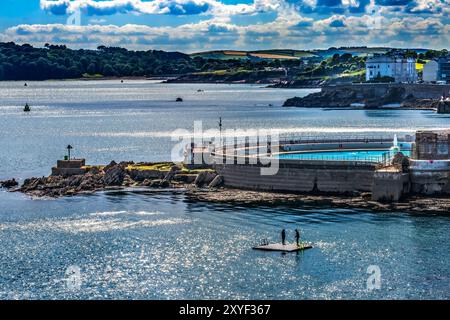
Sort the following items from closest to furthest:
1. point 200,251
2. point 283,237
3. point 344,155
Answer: point 200,251 → point 283,237 → point 344,155

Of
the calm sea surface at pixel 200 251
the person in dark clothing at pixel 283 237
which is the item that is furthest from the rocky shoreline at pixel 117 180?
the person in dark clothing at pixel 283 237

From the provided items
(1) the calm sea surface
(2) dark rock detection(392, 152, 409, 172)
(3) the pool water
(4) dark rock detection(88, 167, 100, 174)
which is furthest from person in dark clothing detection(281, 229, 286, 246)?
(4) dark rock detection(88, 167, 100, 174)

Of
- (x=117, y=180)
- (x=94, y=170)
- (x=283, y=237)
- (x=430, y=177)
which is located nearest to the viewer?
(x=283, y=237)

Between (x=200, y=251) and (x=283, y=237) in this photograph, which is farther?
(x=283, y=237)

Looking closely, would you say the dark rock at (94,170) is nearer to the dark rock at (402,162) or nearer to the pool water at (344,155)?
the pool water at (344,155)

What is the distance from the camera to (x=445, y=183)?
7875cm

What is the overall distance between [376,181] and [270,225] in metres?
12.1

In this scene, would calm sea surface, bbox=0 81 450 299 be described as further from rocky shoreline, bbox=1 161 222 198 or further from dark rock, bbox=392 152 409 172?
dark rock, bbox=392 152 409 172

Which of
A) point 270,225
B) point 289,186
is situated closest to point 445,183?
point 289,186

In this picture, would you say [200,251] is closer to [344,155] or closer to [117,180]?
[117,180]

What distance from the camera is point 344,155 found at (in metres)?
91.2

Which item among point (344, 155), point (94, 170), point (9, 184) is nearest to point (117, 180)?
point (94, 170)

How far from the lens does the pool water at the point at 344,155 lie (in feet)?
285
